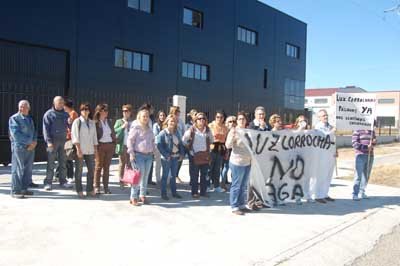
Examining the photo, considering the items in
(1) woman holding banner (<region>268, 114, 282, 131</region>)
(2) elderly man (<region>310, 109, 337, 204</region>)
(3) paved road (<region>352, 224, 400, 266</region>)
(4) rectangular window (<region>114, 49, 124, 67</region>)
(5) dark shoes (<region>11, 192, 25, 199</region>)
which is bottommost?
(3) paved road (<region>352, 224, 400, 266</region>)

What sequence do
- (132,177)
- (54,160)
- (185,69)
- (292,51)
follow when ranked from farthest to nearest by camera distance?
(292,51)
(185,69)
(54,160)
(132,177)

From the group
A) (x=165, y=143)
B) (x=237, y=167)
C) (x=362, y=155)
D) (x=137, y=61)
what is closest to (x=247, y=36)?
(x=137, y=61)

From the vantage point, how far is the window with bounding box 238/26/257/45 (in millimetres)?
31250

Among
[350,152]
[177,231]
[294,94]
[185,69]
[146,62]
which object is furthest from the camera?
[294,94]

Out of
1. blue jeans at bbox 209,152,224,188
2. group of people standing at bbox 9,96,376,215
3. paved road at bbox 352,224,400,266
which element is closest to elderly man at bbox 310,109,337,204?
group of people standing at bbox 9,96,376,215

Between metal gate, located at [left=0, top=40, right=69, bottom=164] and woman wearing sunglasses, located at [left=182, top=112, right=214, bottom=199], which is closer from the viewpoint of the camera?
woman wearing sunglasses, located at [left=182, top=112, right=214, bottom=199]

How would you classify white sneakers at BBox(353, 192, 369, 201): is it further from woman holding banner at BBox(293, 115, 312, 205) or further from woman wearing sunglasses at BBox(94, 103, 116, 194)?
woman wearing sunglasses at BBox(94, 103, 116, 194)

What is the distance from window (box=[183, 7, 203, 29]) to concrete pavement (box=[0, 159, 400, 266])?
61.9 feet

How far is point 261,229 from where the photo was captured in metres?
6.80

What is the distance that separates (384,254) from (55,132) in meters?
6.21

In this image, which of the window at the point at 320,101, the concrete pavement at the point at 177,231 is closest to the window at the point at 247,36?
the concrete pavement at the point at 177,231

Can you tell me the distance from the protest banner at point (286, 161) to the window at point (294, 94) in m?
28.5

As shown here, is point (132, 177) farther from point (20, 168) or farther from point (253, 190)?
point (253, 190)

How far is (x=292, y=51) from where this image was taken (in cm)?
3850
